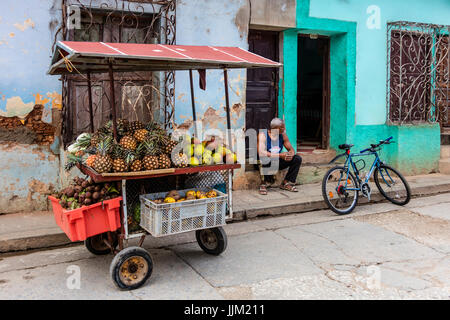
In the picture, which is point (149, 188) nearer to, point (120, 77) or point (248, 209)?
point (248, 209)

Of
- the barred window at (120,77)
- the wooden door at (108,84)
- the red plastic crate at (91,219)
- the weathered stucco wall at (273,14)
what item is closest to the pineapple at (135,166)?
the red plastic crate at (91,219)

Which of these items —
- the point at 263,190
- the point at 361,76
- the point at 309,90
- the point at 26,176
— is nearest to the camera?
the point at 26,176

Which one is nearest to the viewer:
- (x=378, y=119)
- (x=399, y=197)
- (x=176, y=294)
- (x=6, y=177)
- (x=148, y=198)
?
(x=176, y=294)

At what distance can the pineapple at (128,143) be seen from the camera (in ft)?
13.5

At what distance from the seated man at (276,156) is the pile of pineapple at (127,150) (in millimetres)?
3022

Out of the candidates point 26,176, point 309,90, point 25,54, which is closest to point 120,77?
point 25,54

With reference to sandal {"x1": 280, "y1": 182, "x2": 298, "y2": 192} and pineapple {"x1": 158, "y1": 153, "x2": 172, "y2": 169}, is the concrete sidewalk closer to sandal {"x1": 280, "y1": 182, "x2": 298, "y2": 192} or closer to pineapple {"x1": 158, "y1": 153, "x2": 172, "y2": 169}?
sandal {"x1": 280, "y1": 182, "x2": 298, "y2": 192}

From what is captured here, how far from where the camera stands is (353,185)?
22.2ft

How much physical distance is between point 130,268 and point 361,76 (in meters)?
6.24

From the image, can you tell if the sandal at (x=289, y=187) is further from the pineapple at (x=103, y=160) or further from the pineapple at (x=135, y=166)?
the pineapple at (x=103, y=160)

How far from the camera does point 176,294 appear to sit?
3818 mm
